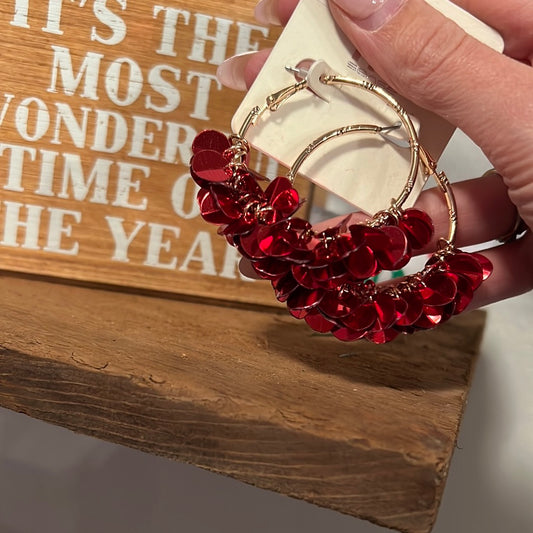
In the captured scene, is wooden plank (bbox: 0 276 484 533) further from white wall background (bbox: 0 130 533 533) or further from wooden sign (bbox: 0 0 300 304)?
white wall background (bbox: 0 130 533 533)

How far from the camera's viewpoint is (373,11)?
15.1 inches

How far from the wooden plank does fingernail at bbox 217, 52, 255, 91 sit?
0.21 m

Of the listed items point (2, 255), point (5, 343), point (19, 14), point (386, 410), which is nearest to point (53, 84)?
point (19, 14)

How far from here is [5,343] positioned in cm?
39

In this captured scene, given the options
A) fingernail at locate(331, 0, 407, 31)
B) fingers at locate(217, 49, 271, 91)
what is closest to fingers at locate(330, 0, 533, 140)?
fingernail at locate(331, 0, 407, 31)

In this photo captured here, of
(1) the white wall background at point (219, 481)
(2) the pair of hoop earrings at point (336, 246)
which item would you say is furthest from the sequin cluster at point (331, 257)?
(1) the white wall background at point (219, 481)

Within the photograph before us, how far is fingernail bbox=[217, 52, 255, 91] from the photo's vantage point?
A: 20.2 inches

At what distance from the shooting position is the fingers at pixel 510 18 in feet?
1.50

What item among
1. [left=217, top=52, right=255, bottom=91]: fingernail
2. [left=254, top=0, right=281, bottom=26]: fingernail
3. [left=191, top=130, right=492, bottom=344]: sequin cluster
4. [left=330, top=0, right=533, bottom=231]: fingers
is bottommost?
[left=191, top=130, right=492, bottom=344]: sequin cluster

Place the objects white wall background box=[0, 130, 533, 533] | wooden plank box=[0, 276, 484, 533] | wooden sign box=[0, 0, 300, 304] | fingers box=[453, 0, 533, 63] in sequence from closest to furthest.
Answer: wooden plank box=[0, 276, 484, 533]
fingers box=[453, 0, 533, 63]
wooden sign box=[0, 0, 300, 304]
white wall background box=[0, 130, 533, 533]

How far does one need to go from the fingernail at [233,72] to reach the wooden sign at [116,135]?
0.05 meters

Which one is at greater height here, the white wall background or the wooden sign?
the wooden sign

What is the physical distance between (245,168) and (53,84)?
0.82 feet

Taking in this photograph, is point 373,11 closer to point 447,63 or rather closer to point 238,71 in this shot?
point 447,63
